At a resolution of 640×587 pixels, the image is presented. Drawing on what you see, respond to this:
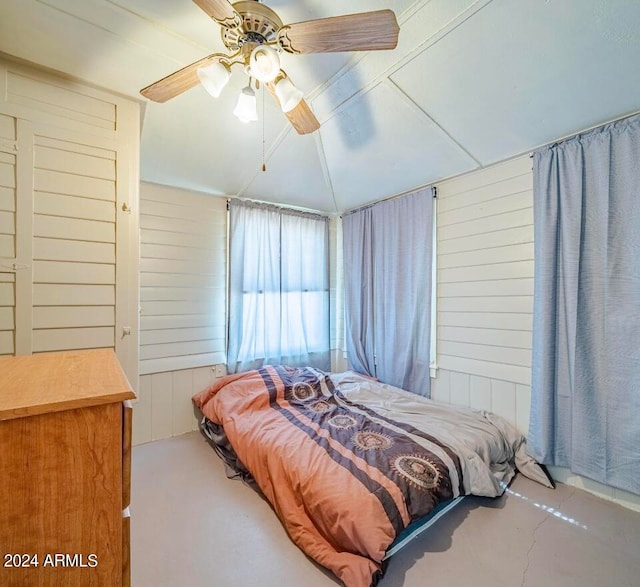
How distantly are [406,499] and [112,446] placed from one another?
1.35 m

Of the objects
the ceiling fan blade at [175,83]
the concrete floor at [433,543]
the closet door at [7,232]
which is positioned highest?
the ceiling fan blade at [175,83]

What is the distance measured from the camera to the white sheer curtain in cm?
311

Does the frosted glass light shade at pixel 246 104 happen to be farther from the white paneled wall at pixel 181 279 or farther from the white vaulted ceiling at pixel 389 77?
the white paneled wall at pixel 181 279

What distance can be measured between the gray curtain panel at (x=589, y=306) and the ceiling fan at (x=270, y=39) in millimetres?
1613

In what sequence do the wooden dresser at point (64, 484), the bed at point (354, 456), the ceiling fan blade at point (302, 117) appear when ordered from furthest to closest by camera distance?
the ceiling fan blade at point (302, 117) < the bed at point (354, 456) < the wooden dresser at point (64, 484)

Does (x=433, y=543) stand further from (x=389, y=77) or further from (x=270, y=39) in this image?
(x=389, y=77)

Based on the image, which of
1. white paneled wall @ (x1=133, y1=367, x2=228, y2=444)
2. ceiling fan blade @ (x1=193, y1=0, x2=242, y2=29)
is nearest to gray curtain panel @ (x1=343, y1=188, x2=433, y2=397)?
white paneled wall @ (x1=133, y1=367, x2=228, y2=444)

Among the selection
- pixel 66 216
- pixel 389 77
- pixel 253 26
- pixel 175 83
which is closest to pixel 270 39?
pixel 253 26

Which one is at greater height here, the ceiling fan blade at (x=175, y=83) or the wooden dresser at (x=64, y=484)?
the ceiling fan blade at (x=175, y=83)

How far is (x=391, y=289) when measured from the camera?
3.13 metres

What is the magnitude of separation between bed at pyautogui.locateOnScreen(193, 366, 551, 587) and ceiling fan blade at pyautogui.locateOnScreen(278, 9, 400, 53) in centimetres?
196

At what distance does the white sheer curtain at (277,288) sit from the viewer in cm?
311

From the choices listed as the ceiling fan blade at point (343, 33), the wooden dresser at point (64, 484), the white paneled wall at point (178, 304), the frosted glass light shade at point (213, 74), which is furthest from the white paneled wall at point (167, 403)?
the ceiling fan blade at point (343, 33)

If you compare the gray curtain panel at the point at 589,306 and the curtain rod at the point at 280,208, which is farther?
the curtain rod at the point at 280,208
